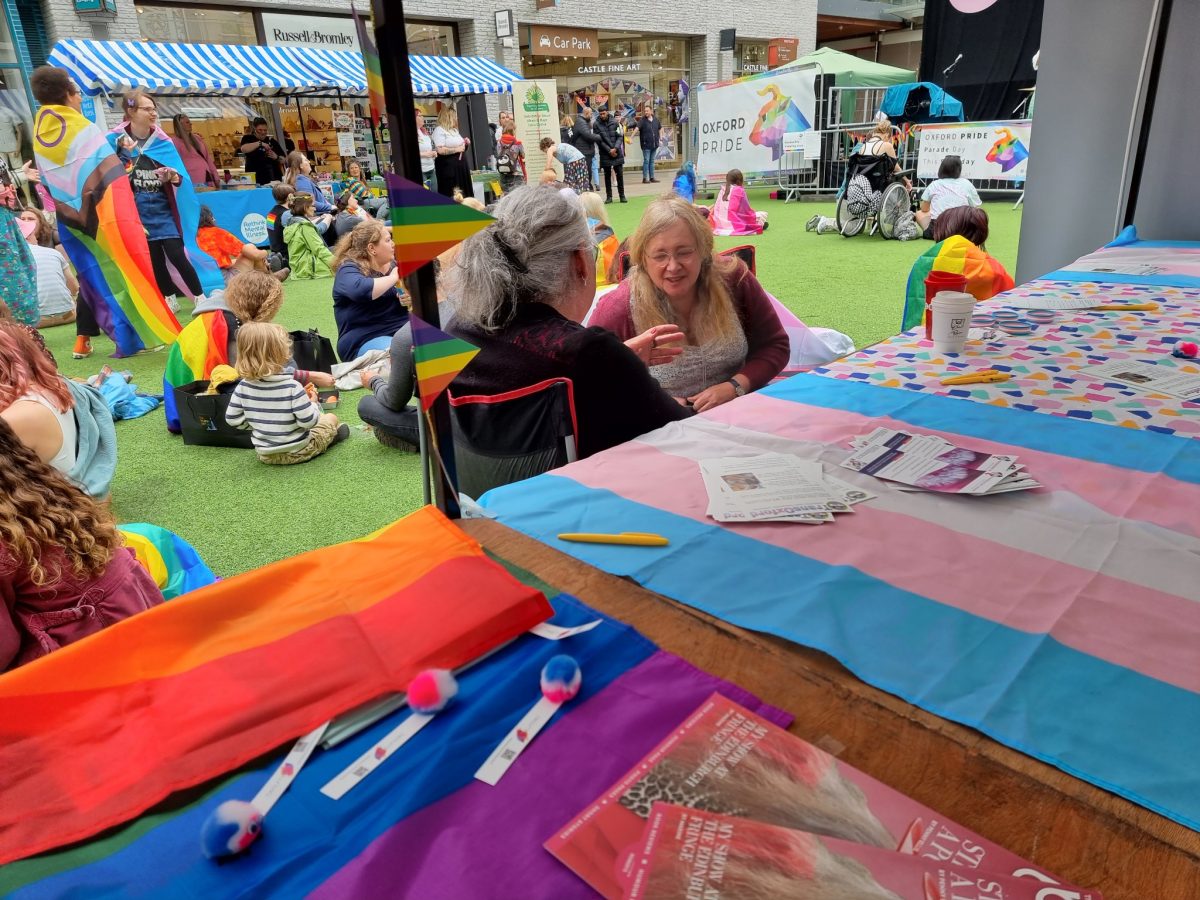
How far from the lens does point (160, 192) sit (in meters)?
5.89

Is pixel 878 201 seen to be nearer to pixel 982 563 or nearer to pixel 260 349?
pixel 260 349

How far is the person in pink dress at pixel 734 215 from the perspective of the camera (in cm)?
928

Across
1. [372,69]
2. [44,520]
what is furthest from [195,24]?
[372,69]

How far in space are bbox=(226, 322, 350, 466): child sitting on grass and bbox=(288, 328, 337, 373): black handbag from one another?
39.4 inches

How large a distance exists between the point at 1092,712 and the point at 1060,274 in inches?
113

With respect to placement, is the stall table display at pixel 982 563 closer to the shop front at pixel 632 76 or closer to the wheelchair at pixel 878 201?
the wheelchair at pixel 878 201

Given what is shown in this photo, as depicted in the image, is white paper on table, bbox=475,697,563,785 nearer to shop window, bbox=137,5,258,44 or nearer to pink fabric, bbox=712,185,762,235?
pink fabric, bbox=712,185,762,235

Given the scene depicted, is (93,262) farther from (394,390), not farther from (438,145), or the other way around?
(438,145)

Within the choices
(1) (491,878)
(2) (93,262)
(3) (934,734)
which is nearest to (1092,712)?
(3) (934,734)

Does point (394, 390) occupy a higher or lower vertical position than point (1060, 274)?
lower

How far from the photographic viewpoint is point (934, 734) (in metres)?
0.79

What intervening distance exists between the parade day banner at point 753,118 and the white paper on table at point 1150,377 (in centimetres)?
1122

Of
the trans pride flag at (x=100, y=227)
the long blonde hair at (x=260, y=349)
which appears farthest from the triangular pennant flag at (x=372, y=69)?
the trans pride flag at (x=100, y=227)

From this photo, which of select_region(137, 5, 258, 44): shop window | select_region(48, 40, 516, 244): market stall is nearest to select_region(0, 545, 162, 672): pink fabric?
select_region(48, 40, 516, 244): market stall
